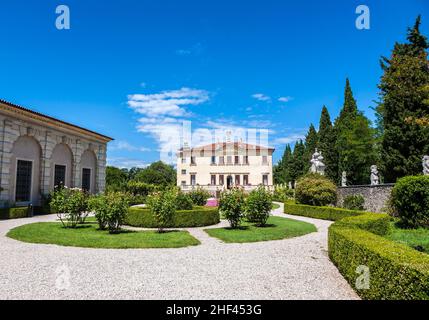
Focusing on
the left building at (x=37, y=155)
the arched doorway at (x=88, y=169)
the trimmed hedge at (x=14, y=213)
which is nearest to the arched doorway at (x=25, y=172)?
the left building at (x=37, y=155)

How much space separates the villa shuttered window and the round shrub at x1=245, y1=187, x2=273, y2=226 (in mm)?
14823

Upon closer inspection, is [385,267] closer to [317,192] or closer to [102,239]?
[102,239]

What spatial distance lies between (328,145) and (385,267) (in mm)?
36876

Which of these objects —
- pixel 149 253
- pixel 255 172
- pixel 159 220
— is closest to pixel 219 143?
pixel 255 172

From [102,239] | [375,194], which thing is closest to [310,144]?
[375,194]

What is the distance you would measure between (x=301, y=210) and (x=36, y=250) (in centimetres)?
1612

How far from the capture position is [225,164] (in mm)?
50188

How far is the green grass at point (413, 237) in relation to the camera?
26.8 ft

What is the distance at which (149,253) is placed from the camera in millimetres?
7605

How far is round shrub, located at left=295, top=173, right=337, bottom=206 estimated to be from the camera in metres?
19.6

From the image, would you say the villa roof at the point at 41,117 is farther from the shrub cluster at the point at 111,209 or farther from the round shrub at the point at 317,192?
the round shrub at the point at 317,192

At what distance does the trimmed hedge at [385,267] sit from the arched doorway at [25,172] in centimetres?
1922

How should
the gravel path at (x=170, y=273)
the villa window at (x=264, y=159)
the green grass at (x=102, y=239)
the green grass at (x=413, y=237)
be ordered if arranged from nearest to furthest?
the gravel path at (x=170, y=273), the green grass at (x=413, y=237), the green grass at (x=102, y=239), the villa window at (x=264, y=159)

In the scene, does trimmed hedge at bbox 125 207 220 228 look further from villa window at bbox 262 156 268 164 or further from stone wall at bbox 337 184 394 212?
villa window at bbox 262 156 268 164
